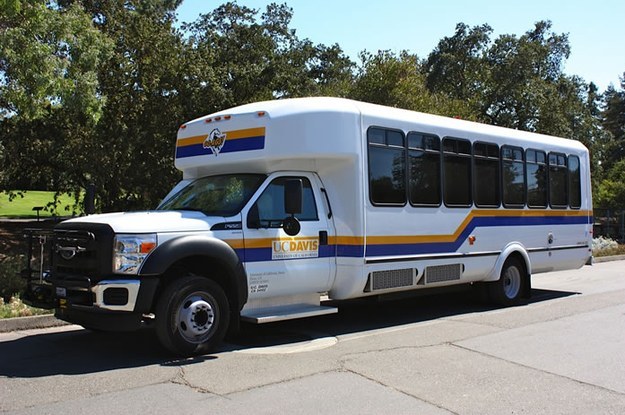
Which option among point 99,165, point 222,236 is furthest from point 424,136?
point 99,165

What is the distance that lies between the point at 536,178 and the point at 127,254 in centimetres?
816

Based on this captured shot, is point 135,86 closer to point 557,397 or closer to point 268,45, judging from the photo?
point 268,45

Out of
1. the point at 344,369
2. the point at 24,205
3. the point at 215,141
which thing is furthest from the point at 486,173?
the point at 24,205

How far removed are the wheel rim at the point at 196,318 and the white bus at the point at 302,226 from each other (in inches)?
0.6

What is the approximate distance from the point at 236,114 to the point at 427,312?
4.80 meters

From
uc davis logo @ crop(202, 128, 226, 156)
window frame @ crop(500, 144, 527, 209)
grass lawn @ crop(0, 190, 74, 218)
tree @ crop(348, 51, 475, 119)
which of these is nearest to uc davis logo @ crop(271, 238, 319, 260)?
uc davis logo @ crop(202, 128, 226, 156)

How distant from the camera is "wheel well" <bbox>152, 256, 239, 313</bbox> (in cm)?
654

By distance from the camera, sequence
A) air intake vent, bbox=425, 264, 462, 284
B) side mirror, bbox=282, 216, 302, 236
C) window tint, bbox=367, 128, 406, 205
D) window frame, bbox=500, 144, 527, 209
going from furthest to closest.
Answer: window frame, bbox=500, 144, 527, 209, air intake vent, bbox=425, 264, 462, 284, window tint, bbox=367, 128, 406, 205, side mirror, bbox=282, 216, 302, 236

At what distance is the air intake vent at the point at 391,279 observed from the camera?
8.15m

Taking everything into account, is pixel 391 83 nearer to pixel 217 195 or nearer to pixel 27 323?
pixel 217 195

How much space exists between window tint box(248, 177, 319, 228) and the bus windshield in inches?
6.1

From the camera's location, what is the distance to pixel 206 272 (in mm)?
6848

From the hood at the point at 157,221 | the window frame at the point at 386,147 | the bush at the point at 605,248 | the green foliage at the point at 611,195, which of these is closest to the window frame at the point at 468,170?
the window frame at the point at 386,147

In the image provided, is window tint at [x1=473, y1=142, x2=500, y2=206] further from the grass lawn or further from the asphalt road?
the grass lawn
